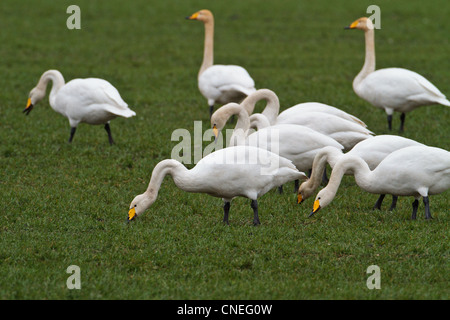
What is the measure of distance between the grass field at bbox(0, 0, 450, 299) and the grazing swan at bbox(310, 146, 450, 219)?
383 millimetres

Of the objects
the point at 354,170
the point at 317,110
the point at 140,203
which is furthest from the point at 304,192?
the point at 317,110

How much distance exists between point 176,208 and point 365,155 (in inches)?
87.2

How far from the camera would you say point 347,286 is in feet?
19.6

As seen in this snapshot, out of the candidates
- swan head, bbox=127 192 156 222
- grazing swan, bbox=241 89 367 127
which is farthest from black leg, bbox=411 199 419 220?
swan head, bbox=127 192 156 222

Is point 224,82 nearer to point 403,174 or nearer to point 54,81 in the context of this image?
point 54,81

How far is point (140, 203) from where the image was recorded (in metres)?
7.32

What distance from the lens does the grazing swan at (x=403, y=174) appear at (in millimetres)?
7348

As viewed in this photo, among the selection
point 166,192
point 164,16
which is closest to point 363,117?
point 166,192

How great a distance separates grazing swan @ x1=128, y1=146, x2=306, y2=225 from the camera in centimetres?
728

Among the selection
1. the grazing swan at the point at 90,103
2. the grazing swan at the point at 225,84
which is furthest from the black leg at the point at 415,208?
the grazing swan at the point at 225,84

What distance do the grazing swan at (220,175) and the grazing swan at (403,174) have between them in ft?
→ 2.13

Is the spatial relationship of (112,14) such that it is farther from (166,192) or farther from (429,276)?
(429,276)
